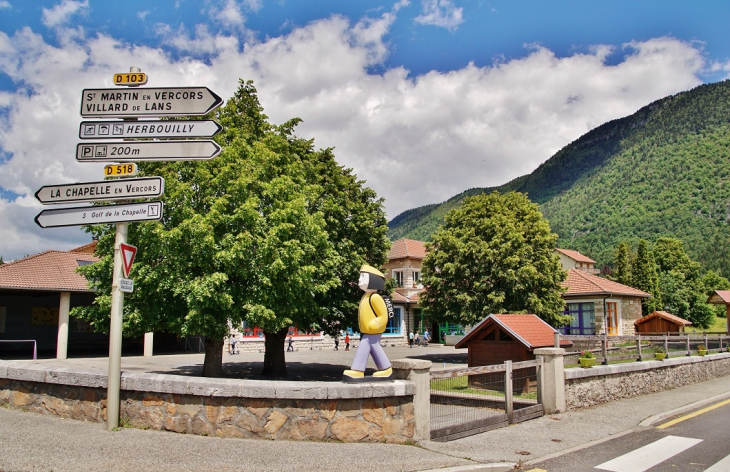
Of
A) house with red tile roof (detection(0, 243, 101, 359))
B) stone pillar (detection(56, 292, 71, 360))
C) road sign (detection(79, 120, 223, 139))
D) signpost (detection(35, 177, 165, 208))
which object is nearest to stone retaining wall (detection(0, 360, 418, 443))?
signpost (detection(35, 177, 165, 208))

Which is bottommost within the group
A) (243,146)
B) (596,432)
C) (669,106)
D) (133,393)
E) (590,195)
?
(596,432)

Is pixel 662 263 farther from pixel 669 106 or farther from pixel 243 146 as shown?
pixel 669 106

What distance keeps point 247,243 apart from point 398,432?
6.27 m

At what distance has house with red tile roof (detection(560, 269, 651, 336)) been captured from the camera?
3312cm

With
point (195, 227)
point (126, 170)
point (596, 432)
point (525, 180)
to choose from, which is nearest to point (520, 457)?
point (596, 432)

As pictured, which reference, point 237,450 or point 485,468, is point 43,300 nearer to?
point 237,450

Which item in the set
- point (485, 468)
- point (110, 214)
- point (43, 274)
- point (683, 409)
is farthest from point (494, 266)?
point (43, 274)

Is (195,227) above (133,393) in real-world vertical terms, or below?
above

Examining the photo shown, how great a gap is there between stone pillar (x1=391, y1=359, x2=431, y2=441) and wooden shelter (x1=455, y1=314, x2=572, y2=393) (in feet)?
23.2

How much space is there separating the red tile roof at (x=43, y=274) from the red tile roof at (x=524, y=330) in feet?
53.1

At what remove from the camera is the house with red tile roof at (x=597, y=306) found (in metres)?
33.1

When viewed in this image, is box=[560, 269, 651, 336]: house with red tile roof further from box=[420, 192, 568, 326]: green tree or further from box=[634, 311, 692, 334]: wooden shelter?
box=[420, 192, 568, 326]: green tree

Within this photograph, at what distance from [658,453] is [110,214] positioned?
886 centimetres

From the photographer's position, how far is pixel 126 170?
7.81 meters
